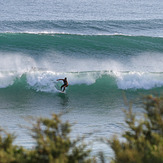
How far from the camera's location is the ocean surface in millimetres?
15969

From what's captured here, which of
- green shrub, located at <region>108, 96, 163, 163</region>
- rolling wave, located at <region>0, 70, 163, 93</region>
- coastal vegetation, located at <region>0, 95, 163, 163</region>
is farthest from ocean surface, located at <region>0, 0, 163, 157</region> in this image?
coastal vegetation, located at <region>0, 95, 163, 163</region>

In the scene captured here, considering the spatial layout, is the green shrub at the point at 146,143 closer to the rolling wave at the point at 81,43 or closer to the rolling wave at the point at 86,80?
the rolling wave at the point at 86,80

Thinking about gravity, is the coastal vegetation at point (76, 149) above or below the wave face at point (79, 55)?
below

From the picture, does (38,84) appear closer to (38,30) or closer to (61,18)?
(38,30)

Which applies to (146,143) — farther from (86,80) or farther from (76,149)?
(86,80)

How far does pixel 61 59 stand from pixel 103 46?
4.41m

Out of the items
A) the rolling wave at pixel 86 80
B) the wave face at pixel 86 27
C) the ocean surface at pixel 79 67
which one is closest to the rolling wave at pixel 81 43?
the ocean surface at pixel 79 67

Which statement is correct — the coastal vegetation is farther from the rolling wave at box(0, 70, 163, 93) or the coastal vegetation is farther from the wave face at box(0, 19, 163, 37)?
the wave face at box(0, 19, 163, 37)

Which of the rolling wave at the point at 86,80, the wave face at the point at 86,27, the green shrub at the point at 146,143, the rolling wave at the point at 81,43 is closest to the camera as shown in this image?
the green shrub at the point at 146,143

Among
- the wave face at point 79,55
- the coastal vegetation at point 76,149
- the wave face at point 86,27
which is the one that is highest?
the wave face at point 86,27

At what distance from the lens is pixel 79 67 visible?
75.8ft

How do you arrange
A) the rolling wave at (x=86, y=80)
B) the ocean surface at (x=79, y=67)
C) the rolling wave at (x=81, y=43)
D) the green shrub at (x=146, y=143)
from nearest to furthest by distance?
the green shrub at (x=146, y=143) → the ocean surface at (x=79, y=67) → the rolling wave at (x=86, y=80) → the rolling wave at (x=81, y=43)

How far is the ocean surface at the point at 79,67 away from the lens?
1597 cm

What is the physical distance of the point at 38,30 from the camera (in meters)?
31.7
